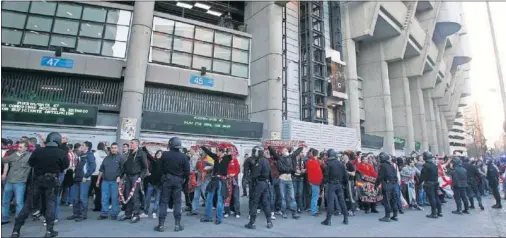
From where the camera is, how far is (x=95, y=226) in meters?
6.14

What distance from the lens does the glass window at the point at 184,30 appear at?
17.5m

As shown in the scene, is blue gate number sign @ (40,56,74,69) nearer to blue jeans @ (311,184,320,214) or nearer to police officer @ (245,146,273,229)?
police officer @ (245,146,273,229)

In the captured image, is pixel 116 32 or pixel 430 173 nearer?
pixel 430 173

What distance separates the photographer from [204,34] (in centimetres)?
1844

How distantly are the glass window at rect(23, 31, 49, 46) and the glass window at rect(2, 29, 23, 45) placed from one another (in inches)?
12.8

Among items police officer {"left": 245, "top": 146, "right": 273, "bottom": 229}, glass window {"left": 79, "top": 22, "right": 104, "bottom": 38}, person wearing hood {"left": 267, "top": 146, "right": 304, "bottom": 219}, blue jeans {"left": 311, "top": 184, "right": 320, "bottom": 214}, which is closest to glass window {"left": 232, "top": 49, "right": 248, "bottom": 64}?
glass window {"left": 79, "top": 22, "right": 104, "bottom": 38}

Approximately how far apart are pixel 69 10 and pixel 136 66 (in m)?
5.67

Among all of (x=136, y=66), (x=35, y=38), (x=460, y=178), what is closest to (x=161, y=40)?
(x=136, y=66)

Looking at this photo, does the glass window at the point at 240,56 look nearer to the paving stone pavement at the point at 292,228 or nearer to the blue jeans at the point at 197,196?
the blue jeans at the point at 197,196

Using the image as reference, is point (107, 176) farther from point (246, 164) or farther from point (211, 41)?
point (211, 41)

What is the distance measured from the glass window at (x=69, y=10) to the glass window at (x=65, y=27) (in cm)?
37

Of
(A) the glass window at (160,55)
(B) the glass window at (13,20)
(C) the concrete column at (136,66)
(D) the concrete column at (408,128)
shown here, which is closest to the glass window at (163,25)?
(A) the glass window at (160,55)

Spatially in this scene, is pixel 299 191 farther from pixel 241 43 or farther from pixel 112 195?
pixel 241 43

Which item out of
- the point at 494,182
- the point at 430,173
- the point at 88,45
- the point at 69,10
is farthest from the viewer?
the point at 69,10
